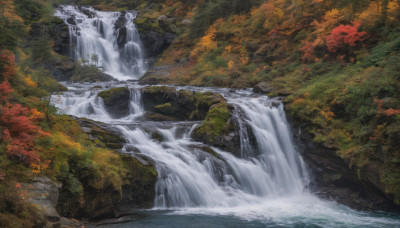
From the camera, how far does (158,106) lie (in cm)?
1783

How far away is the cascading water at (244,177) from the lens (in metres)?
9.61

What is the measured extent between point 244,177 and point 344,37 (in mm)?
11959

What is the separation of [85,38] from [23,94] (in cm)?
2799

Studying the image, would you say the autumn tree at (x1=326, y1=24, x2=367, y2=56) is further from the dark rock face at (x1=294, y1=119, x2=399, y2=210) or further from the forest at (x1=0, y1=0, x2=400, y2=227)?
the dark rock face at (x1=294, y1=119, x2=399, y2=210)

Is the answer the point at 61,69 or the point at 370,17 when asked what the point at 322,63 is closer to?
the point at 370,17

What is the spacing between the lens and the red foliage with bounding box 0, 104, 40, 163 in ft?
21.4

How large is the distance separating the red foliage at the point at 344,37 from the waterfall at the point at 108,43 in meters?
22.2

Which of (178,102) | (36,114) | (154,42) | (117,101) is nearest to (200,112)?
(178,102)

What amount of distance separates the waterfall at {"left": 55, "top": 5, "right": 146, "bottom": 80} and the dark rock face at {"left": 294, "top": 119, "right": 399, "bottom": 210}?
24.1 meters

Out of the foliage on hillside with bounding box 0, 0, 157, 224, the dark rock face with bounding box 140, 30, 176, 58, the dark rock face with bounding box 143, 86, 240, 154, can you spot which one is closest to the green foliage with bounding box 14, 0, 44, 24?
the dark rock face with bounding box 140, 30, 176, 58

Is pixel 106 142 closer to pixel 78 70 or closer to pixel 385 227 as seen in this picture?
pixel 385 227

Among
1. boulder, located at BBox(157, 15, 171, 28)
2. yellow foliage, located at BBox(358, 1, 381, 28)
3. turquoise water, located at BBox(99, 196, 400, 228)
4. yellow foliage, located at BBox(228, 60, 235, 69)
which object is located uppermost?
boulder, located at BBox(157, 15, 171, 28)

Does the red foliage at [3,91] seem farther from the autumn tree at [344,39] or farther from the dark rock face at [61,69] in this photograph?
the dark rock face at [61,69]

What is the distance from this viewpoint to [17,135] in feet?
23.0
